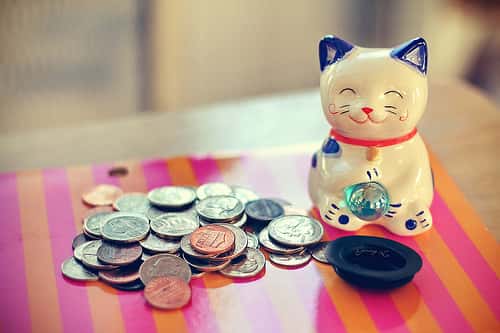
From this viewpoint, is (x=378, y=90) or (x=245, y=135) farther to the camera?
(x=245, y=135)

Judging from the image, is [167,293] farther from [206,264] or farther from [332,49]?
[332,49]

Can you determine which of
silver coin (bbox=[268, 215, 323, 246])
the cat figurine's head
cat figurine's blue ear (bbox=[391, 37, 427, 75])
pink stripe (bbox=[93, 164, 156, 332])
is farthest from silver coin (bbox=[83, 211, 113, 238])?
cat figurine's blue ear (bbox=[391, 37, 427, 75])

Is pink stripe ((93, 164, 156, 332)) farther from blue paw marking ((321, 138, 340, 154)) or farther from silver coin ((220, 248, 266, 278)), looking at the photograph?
blue paw marking ((321, 138, 340, 154))

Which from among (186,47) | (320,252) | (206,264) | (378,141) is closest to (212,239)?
(206,264)

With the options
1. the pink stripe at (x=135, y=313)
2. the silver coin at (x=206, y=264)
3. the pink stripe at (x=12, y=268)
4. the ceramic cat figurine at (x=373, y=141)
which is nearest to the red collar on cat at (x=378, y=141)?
the ceramic cat figurine at (x=373, y=141)

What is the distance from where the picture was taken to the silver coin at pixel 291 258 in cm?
95

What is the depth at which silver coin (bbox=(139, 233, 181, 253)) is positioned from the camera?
949 mm

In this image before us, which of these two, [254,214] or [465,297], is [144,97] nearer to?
[254,214]

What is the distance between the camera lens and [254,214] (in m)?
1.03

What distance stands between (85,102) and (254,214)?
111 cm

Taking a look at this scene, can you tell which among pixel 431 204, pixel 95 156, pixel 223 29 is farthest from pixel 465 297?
pixel 223 29

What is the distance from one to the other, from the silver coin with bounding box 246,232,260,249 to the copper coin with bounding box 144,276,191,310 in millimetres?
114

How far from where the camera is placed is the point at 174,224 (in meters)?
1.00

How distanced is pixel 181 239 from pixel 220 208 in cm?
9
